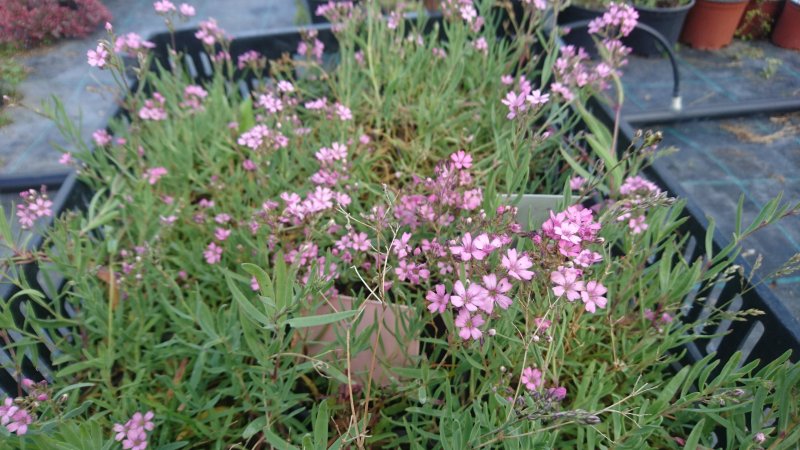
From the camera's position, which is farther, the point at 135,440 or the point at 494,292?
the point at 135,440

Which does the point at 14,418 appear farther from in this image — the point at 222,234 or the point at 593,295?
the point at 593,295

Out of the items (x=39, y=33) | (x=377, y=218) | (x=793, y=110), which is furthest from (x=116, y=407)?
(x=793, y=110)

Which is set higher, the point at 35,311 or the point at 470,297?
the point at 470,297

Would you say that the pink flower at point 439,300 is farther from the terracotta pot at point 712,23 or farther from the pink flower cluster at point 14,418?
the terracotta pot at point 712,23

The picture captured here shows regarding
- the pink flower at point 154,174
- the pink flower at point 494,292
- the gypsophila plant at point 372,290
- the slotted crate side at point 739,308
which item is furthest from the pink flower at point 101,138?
the slotted crate side at point 739,308

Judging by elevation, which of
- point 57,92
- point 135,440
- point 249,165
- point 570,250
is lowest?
point 135,440

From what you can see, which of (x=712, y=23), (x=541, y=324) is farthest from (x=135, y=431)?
(x=712, y=23)
